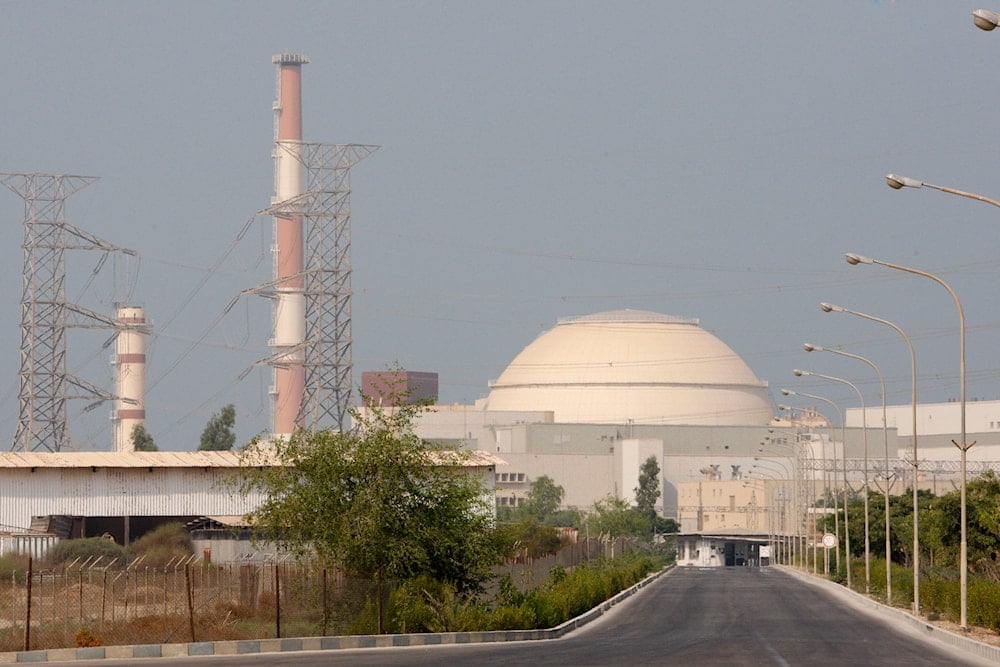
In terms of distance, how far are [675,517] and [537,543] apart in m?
88.2

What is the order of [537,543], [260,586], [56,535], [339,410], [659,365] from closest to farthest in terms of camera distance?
[260,586] → [56,535] → [537,543] → [339,410] → [659,365]

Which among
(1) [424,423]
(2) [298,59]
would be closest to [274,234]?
(2) [298,59]

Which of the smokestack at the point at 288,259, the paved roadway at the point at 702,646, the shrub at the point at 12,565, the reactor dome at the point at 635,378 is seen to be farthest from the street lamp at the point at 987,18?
the reactor dome at the point at 635,378

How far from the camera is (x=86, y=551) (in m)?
51.8

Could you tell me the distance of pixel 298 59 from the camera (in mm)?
130625

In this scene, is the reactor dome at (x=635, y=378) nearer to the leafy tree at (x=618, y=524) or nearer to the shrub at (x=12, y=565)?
the leafy tree at (x=618, y=524)

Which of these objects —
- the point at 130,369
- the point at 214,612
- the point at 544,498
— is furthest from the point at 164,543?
the point at 544,498

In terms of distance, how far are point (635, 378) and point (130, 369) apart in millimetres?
61444

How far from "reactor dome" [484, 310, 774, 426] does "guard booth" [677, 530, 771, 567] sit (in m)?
22.4

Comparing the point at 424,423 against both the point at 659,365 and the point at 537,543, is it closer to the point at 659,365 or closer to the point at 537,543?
the point at 659,365

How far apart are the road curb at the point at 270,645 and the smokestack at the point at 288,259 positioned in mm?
81624

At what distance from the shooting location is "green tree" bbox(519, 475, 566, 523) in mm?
137250

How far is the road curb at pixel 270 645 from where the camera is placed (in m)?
26.5

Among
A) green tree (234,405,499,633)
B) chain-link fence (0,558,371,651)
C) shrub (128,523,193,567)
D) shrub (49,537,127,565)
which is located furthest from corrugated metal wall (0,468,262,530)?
green tree (234,405,499,633)
